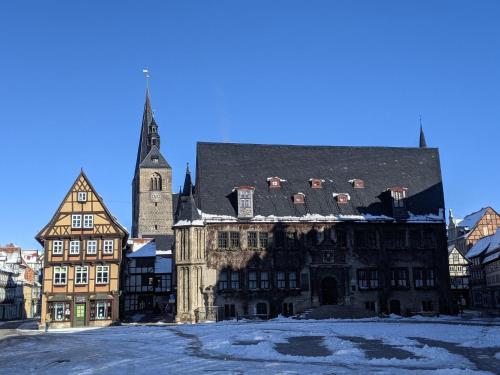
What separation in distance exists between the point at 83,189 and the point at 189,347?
28004mm

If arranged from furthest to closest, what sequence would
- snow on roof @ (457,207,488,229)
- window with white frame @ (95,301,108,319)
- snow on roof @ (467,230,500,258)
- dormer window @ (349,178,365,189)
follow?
snow on roof @ (457,207,488,229)
snow on roof @ (467,230,500,258)
dormer window @ (349,178,365,189)
window with white frame @ (95,301,108,319)

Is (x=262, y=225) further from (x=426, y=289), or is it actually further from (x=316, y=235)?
(x=426, y=289)

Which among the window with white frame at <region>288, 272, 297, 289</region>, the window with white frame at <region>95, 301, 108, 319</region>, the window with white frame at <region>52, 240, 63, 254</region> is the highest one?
the window with white frame at <region>52, 240, 63, 254</region>

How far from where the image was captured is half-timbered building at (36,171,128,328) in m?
50.3

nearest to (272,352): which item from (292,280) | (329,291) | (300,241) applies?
(292,280)

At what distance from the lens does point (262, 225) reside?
53531 millimetres

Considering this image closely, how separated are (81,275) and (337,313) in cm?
2225

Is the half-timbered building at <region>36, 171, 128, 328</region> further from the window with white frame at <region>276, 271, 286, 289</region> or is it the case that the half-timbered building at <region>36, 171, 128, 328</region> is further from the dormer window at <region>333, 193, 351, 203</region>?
the dormer window at <region>333, 193, 351, 203</region>

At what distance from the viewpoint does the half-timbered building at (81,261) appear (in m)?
50.3

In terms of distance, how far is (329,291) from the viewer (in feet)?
177

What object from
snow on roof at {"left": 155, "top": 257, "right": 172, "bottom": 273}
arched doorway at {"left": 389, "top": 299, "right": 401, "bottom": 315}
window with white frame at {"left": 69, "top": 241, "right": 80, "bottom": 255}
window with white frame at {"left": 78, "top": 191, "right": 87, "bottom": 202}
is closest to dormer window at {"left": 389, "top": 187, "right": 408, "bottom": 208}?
arched doorway at {"left": 389, "top": 299, "right": 401, "bottom": 315}

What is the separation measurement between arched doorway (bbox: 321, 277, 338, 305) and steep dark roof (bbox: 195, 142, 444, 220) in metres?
6.29

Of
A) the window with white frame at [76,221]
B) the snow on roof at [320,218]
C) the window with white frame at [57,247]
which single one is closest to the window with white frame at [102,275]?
the window with white frame at [57,247]

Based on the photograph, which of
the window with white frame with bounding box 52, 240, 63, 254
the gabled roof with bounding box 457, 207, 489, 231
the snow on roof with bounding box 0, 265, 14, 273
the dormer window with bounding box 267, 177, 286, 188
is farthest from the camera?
the gabled roof with bounding box 457, 207, 489, 231
